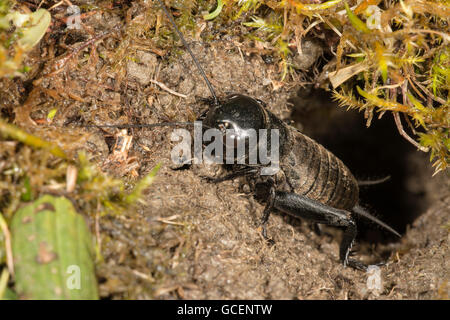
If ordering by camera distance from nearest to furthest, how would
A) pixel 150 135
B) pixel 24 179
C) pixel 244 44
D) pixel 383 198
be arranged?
pixel 24 179
pixel 150 135
pixel 244 44
pixel 383 198

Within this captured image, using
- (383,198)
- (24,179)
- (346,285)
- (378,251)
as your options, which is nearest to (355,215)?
(378,251)

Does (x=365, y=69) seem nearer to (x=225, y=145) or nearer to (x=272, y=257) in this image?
(x=225, y=145)

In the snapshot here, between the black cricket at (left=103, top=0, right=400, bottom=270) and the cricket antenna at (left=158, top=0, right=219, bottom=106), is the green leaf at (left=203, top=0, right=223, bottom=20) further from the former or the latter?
the black cricket at (left=103, top=0, right=400, bottom=270)

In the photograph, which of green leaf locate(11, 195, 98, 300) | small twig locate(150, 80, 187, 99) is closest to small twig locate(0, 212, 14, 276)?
green leaf locate(11, 195, 98, 300)

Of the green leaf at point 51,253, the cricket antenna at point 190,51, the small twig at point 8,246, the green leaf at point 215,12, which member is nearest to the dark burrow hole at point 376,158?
the cricket antenna at point 190,51

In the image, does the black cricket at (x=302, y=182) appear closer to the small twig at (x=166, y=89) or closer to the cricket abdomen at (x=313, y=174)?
the cricket abdomen at (x=313, y=174)

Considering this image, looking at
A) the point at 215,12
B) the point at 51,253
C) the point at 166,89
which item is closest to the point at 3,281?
the point at 51,253
